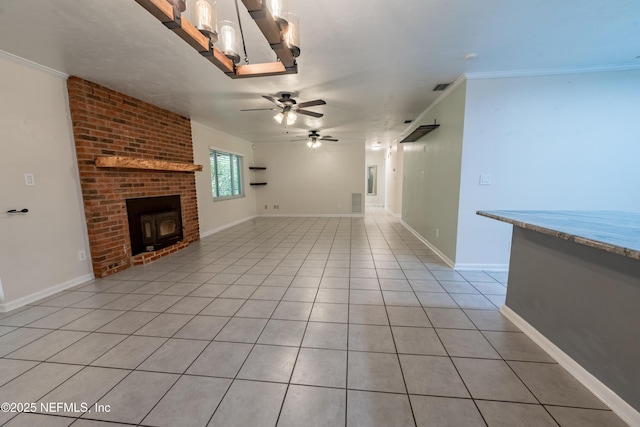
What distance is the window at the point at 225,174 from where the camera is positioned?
5.79 m

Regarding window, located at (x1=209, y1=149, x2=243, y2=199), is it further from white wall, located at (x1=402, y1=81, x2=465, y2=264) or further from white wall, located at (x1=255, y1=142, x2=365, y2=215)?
white wall, located at (x1=402, y1=81, x2=465, y2=264)

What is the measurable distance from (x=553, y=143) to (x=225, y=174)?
627 centimetres

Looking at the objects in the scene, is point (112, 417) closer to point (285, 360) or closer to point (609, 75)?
point (285, 360)

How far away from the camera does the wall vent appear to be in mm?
7625

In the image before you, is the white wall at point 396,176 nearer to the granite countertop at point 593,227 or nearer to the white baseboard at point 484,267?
the white baseboard at point 484,267

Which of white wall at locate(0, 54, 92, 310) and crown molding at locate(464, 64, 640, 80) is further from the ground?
crown molding at locate(464, 64, 640, 80)

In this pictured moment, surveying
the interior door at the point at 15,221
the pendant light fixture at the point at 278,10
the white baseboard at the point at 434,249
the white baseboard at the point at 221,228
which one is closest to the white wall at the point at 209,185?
the white baseboard at the point at 221,228

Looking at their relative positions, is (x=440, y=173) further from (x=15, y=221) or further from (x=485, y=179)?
(x=15, y=221)

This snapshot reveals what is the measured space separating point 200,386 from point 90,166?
2995 millimetres

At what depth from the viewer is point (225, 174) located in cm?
→ 632

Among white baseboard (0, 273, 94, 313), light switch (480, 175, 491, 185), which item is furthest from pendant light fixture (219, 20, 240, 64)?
white baseboard (0, 273, 94, 313)

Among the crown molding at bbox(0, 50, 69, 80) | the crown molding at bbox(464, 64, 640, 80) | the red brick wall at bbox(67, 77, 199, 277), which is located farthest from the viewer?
the red brick wall at bbox(67, 77, 199, 277)

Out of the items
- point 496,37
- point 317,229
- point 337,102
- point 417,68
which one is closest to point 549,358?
point 496,37

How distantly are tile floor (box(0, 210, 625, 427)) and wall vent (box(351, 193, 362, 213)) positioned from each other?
15.7 feet
